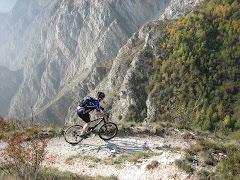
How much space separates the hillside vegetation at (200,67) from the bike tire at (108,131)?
148 ft

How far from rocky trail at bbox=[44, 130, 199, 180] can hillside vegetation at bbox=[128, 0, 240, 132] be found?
1754 inches

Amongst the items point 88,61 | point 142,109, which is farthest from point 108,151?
point 88,61

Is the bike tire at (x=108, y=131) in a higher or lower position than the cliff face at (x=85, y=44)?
lower

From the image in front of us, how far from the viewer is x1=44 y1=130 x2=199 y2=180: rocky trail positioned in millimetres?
6496

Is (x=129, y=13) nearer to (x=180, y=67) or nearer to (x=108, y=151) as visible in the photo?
(x=180, y=67)

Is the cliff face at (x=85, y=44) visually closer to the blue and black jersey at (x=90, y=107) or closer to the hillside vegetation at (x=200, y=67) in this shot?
the hillside vegetation at (x=200, y=67)

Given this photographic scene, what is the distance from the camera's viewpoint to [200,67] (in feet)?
217

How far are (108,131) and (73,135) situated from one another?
2.20 m

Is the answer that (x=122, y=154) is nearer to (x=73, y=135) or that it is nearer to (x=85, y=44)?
(x=73, y=135)

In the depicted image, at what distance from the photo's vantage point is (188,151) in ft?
22.3

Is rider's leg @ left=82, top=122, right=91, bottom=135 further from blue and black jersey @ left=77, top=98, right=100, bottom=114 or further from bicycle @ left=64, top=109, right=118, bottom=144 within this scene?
blue and black jersey @ left=77, top=98, right=100, bottom=114

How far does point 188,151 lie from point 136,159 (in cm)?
242

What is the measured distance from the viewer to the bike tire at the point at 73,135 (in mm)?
9570

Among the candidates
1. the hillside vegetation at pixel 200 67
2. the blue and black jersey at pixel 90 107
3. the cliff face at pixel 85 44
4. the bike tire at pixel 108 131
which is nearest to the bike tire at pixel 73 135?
the bike tire at pixel 108 131
